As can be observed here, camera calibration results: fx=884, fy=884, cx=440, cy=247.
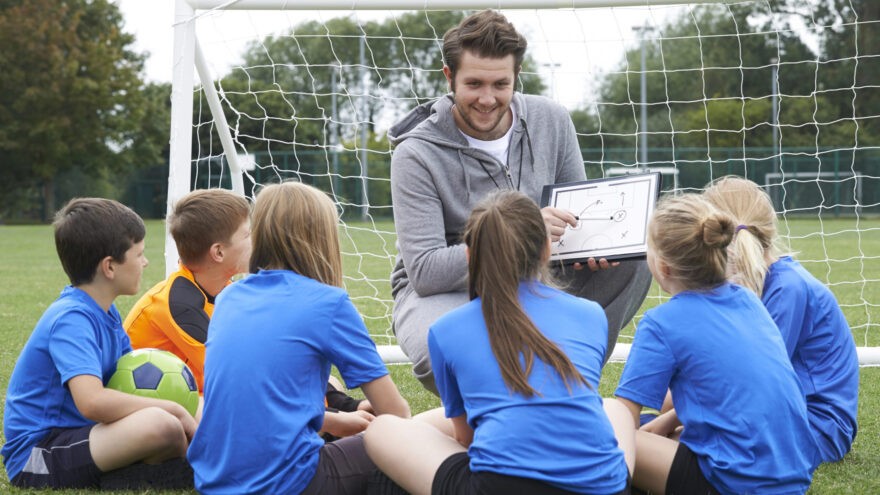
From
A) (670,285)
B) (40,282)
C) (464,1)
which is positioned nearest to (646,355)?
(670,285)

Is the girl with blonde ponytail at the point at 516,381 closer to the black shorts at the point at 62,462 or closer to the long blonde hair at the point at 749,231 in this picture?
the long blonde hair at the point at 749,231

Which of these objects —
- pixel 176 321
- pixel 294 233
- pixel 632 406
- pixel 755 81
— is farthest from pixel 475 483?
pixel 755 81

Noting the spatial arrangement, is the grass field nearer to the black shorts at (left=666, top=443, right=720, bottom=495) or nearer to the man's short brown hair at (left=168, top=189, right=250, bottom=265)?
the black shorts at (left=666, top=443, right=720, bottom=495)

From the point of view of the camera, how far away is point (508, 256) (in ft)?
7.04

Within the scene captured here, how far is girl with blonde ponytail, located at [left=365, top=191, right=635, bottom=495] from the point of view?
6.70 feet

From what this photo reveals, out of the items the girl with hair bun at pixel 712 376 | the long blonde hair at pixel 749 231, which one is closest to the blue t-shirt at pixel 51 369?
the girl with hair bun at pixel 712 376

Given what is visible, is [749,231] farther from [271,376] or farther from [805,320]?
[271,376]

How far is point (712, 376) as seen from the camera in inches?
90.3

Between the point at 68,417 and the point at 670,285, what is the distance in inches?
71.0

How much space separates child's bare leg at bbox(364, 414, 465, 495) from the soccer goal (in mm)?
2236

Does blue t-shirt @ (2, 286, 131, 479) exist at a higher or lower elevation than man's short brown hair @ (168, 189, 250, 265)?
lower

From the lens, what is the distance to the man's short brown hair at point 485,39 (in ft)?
10.4

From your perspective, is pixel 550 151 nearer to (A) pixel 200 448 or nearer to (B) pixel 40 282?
(A) pixel 200 448

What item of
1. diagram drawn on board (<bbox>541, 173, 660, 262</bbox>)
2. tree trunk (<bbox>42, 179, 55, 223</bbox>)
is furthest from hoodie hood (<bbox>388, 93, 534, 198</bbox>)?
tree trunk (<bbox>42, 179, 55, 223</bbox>)
